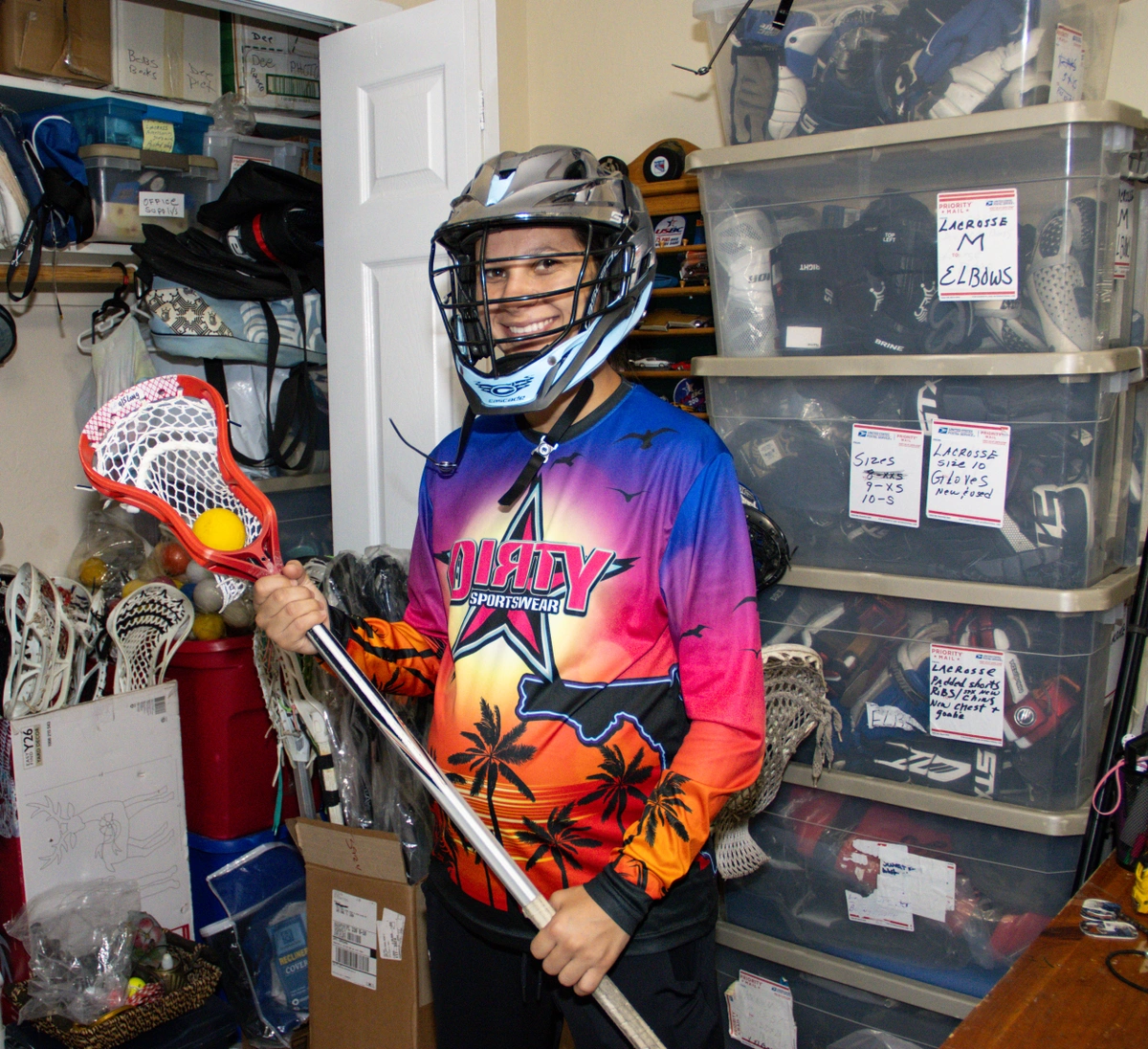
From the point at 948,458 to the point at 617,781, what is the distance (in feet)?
2.57

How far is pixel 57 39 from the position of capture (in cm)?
248

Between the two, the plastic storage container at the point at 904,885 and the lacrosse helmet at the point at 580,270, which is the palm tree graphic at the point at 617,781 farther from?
the plastic storage container at the point at 904,885

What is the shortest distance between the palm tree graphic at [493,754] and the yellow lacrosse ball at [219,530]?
40 centimetres

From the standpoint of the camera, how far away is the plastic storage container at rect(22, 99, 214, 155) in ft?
8.52

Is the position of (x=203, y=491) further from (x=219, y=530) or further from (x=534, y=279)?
(x=534, y=279)

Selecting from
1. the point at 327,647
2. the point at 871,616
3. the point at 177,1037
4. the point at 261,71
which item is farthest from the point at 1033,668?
the point at 261,71

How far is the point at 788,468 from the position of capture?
6.04 ft

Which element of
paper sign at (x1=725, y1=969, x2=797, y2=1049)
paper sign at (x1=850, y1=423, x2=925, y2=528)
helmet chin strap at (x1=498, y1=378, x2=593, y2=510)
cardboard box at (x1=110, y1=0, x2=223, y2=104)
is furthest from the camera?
cardboard box at (x1=110, y1=0, x2=223, y2=104)

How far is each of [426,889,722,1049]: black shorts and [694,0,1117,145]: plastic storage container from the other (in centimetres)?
128

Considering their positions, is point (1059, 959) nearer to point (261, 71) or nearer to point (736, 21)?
point (736, 21)

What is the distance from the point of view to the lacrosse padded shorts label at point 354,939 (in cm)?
203

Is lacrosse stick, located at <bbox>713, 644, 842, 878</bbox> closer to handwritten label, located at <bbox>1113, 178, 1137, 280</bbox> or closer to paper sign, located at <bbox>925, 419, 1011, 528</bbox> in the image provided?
paper sign, located at <bbox>925, 419, 1011, 528</bbox>

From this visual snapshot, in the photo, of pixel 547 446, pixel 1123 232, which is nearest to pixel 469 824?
pixel 547 446

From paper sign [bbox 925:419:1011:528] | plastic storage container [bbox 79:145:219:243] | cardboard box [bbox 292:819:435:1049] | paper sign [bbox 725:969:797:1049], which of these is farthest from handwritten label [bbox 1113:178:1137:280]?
plastic storage container [bbox 79:145:219:243]
